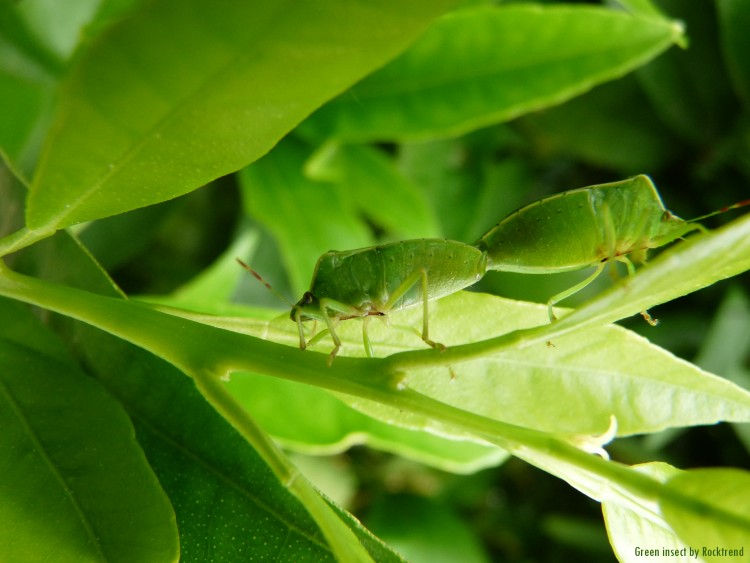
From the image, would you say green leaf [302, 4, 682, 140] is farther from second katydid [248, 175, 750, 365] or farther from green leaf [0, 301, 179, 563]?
green leaf [0, 301, 179, 563]

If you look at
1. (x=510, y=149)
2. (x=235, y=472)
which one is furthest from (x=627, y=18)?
(x=235, y=472)

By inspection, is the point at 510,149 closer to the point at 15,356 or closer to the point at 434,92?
the point at 434,92

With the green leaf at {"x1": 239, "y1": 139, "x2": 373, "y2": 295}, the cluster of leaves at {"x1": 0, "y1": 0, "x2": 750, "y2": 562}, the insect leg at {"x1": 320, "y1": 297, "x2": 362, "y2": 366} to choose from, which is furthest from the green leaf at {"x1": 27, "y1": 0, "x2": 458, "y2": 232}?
the green leaf at {"x1": 239, "y1": 139, "x2": 373, "y2": 295}

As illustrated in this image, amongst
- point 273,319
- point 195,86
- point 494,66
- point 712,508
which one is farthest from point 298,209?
point 712,508

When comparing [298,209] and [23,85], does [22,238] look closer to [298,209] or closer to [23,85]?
[23,85]

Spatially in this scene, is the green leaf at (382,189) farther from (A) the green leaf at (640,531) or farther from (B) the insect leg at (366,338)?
(A) the green leaf at (640,531)

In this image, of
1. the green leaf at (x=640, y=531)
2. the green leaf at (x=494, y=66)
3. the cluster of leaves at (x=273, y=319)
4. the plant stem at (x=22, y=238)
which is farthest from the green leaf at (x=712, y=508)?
the green leaf at (x=494, y=66)
